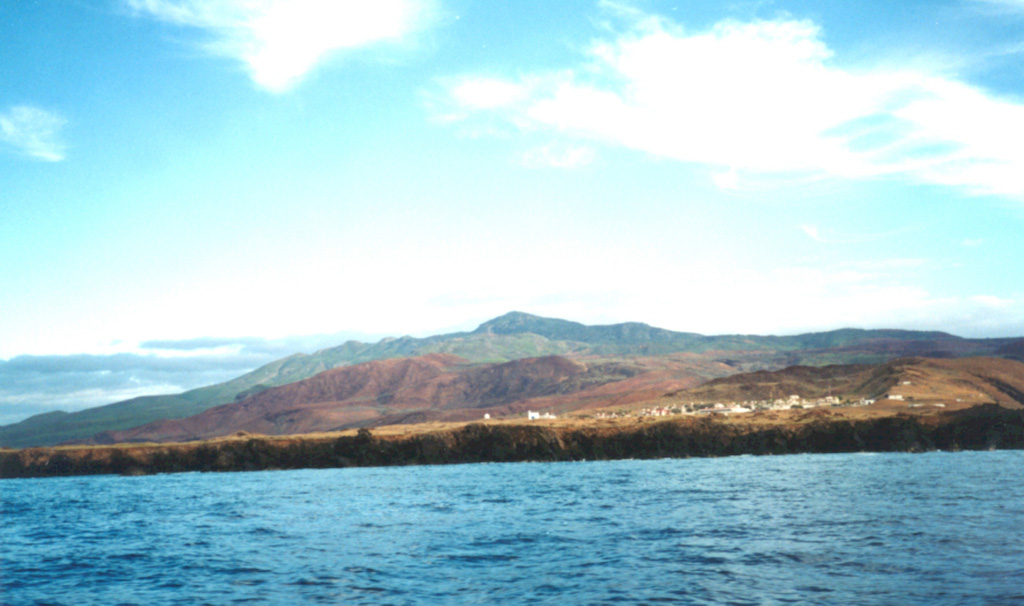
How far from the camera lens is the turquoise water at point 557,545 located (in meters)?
24.1

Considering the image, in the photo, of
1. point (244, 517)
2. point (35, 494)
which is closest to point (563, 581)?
point (244, 517)

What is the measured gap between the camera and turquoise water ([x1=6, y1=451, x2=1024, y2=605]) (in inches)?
950

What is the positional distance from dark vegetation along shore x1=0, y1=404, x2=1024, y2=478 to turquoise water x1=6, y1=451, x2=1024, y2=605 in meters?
43.2

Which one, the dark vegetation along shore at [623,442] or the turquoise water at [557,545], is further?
the dark vegetation along shore at [623,442]

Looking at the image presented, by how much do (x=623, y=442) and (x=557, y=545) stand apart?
7787cm

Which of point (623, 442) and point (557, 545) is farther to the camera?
point (623, 442)

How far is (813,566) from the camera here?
26.6 metres

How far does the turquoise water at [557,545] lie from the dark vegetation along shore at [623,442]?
43.2 metres

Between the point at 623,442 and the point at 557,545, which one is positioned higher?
the point at 557,545

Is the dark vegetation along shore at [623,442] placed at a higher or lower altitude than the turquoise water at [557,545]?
lower

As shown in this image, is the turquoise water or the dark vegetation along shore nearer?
the turquoise water

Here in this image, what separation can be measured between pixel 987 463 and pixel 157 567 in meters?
76.5

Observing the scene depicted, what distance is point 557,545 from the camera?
1308 inches

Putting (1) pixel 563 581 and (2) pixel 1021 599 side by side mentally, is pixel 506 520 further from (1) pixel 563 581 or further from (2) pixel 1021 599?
(2) pixel 1021 599
